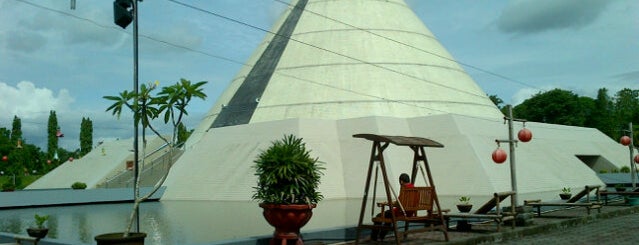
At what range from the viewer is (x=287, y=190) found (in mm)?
9312

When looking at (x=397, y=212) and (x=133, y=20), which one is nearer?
(x=133, y=20)

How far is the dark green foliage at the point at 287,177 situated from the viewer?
30.5 ft

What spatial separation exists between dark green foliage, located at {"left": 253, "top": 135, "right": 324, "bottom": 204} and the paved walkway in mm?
1698

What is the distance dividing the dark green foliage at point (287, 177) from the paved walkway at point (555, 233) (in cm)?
170

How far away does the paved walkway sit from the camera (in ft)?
36.2

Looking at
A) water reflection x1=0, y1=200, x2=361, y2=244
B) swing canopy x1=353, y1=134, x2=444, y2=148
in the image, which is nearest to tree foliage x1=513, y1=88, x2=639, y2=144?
water reflection x1=0, y1=200, x2=361, y2=244

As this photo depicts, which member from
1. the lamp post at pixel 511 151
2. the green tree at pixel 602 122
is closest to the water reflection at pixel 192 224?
the lamp post at pixel 511 151

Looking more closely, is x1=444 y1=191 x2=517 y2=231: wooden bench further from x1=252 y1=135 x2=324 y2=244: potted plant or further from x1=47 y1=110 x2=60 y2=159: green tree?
x1=47 y1=110 x2=60 y2=159: green tree

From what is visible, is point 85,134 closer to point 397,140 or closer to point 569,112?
point 569,112

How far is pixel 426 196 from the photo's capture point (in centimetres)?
1039

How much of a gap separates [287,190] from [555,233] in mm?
7010

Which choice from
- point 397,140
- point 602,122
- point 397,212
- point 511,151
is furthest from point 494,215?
point 602,122

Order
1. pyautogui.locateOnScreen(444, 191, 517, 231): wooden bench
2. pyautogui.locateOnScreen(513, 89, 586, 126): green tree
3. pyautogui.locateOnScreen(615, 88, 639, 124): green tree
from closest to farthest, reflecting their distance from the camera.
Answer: pyautogui.locateOnScreen(444, 191, 517, 231): wooden bench, pyautogui.locateOnScreen(513, 89, 586, 126): green tree, pyautogui.locateOnScreen(615, 88, 639, 124): green tree

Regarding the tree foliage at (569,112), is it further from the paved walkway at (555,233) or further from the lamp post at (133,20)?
the lamp post at (133,20)
